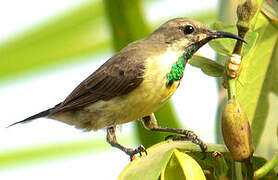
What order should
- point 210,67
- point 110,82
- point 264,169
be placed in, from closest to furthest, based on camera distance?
point 264,169, point 210,67, point 110,82

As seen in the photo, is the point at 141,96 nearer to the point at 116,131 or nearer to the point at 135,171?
the point at 116,131

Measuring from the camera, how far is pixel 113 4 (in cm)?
241

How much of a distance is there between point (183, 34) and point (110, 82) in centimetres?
48

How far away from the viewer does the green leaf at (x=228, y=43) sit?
1802 mm

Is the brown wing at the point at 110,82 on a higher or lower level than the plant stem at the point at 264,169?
lower

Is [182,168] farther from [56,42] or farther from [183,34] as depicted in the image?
[183,34]

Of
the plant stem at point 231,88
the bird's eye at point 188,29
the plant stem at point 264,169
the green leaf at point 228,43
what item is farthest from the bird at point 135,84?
the plant stem at point 264,169

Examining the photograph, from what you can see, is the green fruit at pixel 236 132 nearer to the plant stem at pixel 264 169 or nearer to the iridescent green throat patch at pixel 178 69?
the plant stem at pixel 264 169

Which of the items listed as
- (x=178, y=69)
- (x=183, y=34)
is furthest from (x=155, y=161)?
(x=183, y=34)

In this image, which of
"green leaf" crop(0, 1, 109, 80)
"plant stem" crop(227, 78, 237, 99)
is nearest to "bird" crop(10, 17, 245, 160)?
"green leaf" crop(0, 1, 109, 80)

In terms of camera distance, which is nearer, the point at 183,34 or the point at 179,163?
the point at 179,163

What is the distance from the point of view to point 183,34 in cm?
321

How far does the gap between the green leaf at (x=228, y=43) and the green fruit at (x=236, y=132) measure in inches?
8.5

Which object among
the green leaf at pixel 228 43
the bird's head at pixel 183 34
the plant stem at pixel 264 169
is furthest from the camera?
the bird's head at pixel 183 34
